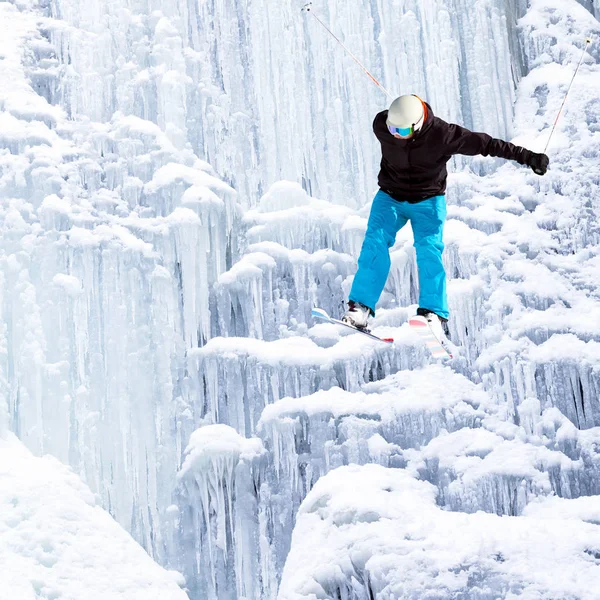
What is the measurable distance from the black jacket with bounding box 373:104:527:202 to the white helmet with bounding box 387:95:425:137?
121 mm

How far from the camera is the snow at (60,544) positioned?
18.8 ft

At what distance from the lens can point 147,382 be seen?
6.73 metres

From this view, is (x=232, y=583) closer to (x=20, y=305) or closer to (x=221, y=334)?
(x=221, y=334)

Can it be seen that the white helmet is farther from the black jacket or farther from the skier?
the black jacket

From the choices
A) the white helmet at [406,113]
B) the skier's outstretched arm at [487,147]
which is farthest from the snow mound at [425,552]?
the white helmet at [406,113]

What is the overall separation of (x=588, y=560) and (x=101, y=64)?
4.85m

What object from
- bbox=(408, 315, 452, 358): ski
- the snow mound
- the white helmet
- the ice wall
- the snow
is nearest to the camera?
the white helmet

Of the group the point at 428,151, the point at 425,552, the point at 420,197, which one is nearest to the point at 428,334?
the point at 420,197

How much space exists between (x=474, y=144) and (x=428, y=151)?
228 millimetres

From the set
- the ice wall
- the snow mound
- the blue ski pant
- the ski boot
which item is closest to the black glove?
the blue ski pant

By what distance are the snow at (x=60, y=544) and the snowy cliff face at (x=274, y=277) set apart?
0.80 ft

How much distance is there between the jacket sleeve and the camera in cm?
473

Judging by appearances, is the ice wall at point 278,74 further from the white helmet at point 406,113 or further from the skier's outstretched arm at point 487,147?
the white helmet at point 406,113

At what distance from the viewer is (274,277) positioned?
7.02 metres
